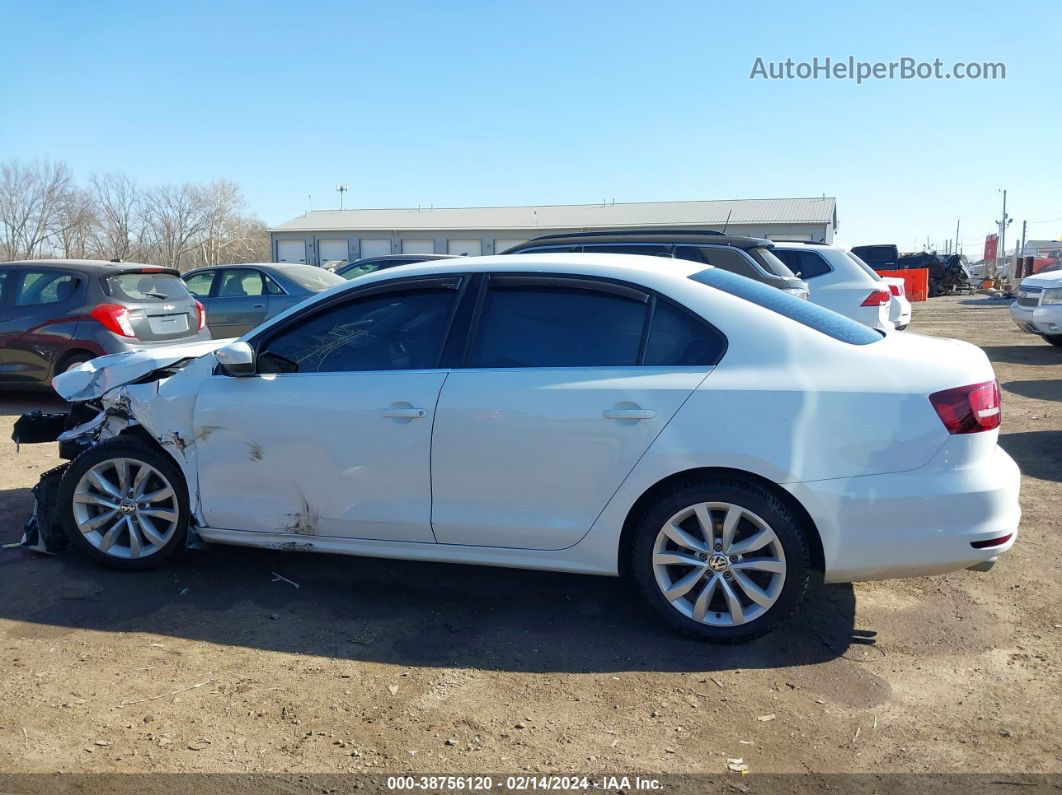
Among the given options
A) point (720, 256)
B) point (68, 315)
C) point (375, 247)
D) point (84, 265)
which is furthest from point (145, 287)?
point (375, 247)

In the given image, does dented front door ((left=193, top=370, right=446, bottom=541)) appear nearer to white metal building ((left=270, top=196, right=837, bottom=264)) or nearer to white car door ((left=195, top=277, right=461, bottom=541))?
white car door ((left=195, top=277, right=461, bottom=541))

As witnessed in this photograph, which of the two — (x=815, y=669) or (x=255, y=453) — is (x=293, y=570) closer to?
(x=255, y=453)

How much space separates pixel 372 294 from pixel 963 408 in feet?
8.94

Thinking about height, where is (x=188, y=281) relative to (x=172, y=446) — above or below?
above

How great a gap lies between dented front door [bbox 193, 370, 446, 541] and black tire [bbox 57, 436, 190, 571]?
0.22m

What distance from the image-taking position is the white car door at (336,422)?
157 inches

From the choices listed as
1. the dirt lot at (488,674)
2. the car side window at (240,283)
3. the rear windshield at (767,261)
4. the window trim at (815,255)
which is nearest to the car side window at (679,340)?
the dirt lot at (488,674)

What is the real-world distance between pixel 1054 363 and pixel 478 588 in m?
11.4

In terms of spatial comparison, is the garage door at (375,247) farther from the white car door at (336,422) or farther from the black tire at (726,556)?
the black tire at (726,556)

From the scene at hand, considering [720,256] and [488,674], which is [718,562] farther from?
[720,256]

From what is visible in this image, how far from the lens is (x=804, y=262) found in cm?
1195

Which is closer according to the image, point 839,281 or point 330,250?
point 839,281

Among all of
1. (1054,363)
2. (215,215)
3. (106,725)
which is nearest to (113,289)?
(106,725)

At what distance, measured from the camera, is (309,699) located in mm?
3318
